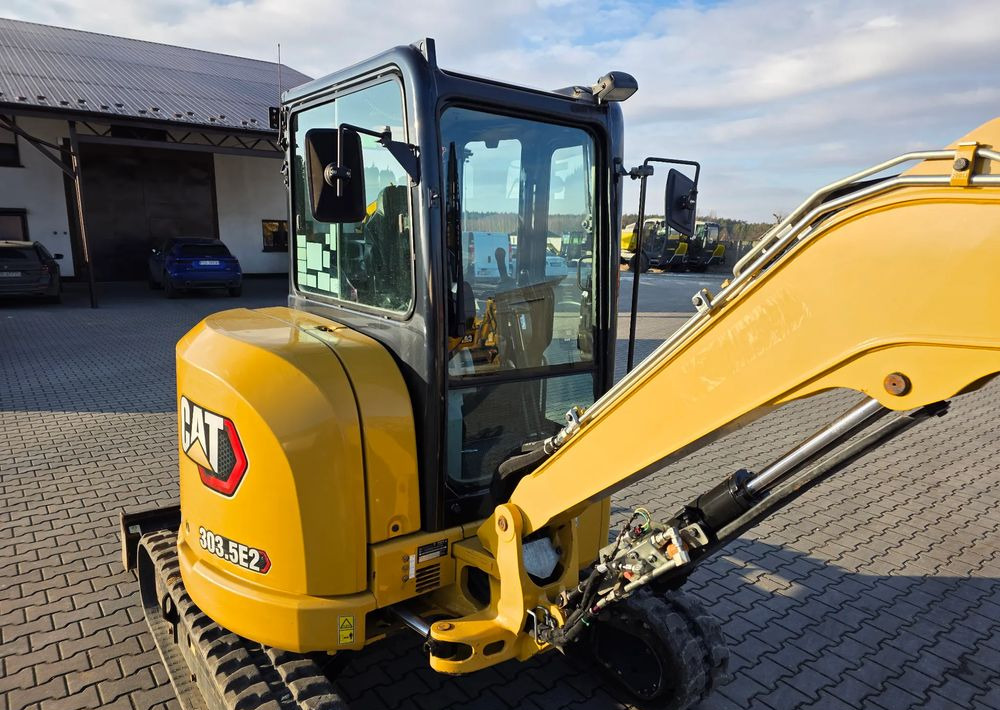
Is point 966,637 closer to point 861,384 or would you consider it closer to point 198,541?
point 861,384

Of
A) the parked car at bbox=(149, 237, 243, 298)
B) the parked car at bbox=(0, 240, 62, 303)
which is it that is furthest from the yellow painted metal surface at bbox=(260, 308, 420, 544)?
the parked car at bbox=(149, 237, 243, 298)

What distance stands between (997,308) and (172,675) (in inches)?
131

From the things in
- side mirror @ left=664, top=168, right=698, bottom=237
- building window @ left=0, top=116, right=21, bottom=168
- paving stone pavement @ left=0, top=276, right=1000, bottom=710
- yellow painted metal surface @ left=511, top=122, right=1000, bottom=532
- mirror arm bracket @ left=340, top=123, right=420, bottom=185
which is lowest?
paving stone pavement @ left=0, top=276, right=1000, bottom=710

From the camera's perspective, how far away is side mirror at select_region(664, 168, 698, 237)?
2.46m

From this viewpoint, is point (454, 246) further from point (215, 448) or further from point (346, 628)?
point (346, 628)

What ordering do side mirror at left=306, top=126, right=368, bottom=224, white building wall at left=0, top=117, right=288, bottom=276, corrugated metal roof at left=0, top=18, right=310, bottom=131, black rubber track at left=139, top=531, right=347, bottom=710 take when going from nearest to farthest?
1. side mirror at left=306, top=126, right=368, bottom=224
2. black rubber track at left=139, top=531, right=347, bottom=710
3. corrugated metal roof at left=0, top=18, right=310, bottom=131
4. white building wall at left=0, top=117, right=288, bottom=276

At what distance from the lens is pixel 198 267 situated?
16188mm

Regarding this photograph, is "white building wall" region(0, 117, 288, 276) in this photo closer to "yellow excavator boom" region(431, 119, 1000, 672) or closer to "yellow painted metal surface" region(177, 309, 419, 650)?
"yellow painted metal surface" region(177, 309, 419, 650)

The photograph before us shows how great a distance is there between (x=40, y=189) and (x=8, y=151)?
1075 millimetres

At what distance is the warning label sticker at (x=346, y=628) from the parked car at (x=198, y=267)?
611 inches

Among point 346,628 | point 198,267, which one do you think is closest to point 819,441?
point 346,628

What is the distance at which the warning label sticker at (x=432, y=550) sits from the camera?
2.54 meters

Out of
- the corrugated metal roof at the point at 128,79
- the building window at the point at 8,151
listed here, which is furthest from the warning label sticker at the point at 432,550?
the building window at the point at 8,151

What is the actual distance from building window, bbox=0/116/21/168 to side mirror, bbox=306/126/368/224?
19.1 meters
